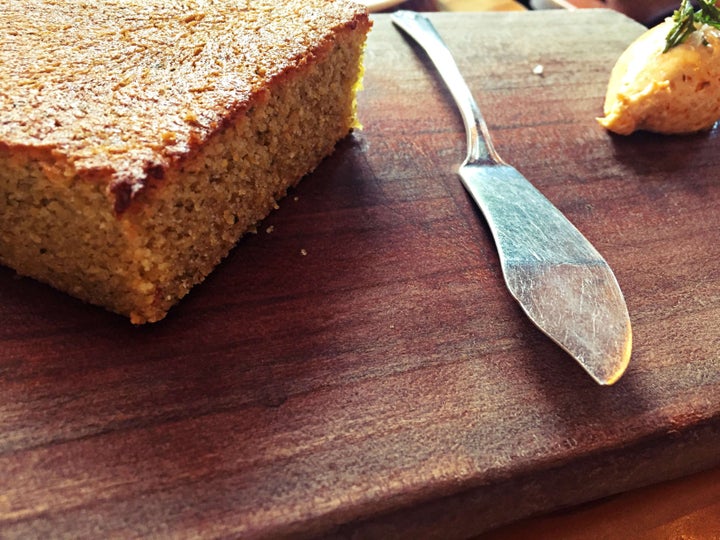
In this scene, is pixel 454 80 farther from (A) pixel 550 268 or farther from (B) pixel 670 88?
(A) pixel 550 268

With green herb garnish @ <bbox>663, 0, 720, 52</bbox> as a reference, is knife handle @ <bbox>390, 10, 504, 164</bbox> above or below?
below

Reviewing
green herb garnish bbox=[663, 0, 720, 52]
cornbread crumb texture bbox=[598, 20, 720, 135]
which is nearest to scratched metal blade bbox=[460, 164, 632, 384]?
cornbread crumb texture bbox=[598, 20, 720, 135]

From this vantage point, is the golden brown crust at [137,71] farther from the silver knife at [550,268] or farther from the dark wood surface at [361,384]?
the silver knife at [550,268]

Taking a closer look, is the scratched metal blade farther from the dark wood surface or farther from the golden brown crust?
the golden brown crust

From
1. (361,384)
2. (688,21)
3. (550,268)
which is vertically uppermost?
(688,21)

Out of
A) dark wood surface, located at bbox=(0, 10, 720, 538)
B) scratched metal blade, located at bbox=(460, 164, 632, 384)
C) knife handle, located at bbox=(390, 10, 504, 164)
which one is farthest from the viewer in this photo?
knife handle, located at bbox=(390, 10, 504, 164)

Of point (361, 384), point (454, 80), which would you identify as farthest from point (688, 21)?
point (361, 384)
